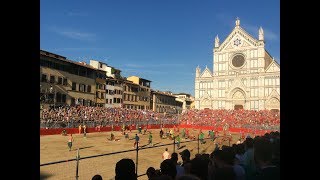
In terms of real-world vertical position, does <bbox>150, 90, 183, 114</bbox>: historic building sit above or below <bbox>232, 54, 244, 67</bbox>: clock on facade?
below

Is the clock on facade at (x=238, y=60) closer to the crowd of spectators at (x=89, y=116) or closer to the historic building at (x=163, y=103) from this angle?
the historic building at (x=163, y=103)

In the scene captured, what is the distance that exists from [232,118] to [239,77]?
18490 mm

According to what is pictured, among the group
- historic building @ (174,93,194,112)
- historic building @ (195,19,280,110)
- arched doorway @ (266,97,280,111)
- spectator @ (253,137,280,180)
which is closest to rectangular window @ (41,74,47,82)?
historic building @ (195,19,280,110)

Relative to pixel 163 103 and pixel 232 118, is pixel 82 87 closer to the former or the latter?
pixel 232 118

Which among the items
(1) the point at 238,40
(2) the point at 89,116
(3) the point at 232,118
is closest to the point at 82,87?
(2) the point at 89,116

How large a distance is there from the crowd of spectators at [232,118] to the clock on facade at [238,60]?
15830 mm

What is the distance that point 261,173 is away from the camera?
233 inches

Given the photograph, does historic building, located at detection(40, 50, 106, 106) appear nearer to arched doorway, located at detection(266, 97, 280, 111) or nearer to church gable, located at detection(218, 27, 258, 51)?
church gable, located at detection(218, 27, 258, 51)

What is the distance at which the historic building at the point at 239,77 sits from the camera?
77.9 metres

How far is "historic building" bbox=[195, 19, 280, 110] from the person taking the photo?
77875 mm
